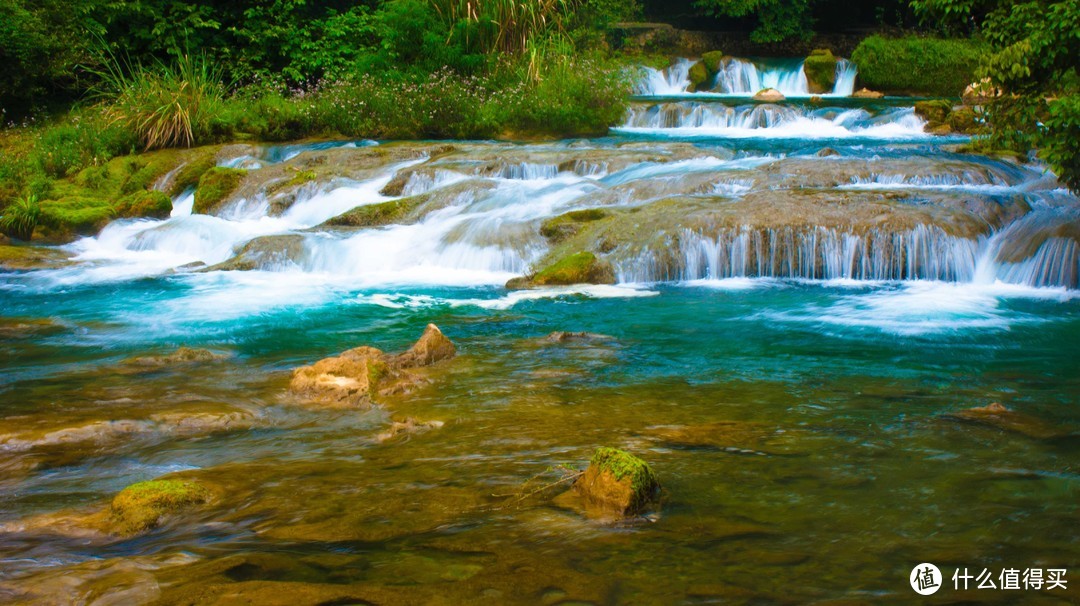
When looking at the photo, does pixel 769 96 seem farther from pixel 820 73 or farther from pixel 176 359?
pixel 176 359

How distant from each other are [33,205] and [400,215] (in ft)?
19.2

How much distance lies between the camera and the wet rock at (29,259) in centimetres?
1211

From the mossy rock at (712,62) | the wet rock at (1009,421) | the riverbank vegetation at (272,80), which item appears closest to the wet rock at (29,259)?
the riverbank vegetation at (272,80)

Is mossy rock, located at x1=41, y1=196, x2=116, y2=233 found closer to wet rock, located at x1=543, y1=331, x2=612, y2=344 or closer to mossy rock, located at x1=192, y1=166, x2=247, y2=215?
mossy rock, located at x1=192, y1=166, x2=247, y2=215

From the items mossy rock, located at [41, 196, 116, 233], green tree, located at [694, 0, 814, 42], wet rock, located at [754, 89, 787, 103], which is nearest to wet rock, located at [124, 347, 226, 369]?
mossy rock, located at [41, 196, 116, 233]

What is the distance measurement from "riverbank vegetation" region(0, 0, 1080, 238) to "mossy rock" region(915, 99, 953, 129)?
2.80ft

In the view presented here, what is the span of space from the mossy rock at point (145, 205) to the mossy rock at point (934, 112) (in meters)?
13.5

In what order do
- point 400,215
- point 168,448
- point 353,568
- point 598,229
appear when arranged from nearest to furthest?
point 353,568 → point 168,448 → point 598,229 → point 400,215

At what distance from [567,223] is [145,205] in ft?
24.8

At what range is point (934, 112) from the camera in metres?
17.6

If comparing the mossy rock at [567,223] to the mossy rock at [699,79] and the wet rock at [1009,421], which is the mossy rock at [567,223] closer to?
the wet rock at [1009,421]

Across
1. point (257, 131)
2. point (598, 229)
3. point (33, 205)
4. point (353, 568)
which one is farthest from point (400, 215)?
point (353, 568)

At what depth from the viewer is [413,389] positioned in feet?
19.6

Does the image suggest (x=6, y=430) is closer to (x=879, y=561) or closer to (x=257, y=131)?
(x=879, y=561)
